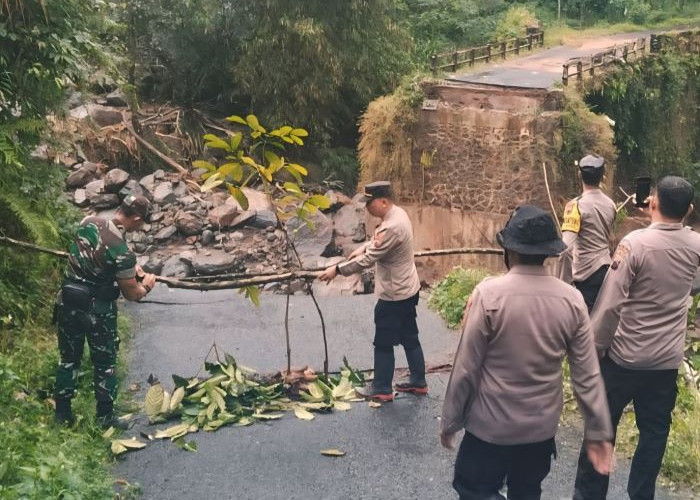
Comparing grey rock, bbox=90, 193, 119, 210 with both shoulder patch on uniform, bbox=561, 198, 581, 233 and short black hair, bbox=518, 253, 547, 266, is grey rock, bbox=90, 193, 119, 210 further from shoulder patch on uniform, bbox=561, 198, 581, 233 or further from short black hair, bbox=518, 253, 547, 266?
short black hair, bbox=518, 253, 547, 266

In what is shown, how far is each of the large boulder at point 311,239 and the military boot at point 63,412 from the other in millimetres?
9941

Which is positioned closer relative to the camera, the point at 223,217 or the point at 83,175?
the point at 223,217

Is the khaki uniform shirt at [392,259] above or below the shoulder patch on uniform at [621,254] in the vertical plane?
below

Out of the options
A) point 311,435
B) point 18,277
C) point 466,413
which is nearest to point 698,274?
point 466,413

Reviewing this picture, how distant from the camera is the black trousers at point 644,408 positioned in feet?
15.0

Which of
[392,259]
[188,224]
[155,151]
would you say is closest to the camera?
[392,259]

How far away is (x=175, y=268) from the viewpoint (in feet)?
48.8

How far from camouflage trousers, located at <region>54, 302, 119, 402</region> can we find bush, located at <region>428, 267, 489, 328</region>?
449cm

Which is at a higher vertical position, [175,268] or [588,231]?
[588,231]

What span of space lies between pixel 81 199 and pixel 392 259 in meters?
12.1

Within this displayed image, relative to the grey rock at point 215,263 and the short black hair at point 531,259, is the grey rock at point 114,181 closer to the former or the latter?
the grey rock at point 215,263

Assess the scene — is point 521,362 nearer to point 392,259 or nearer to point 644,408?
point 644,408

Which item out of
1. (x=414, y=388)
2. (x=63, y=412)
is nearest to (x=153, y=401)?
(x=63, y=412)

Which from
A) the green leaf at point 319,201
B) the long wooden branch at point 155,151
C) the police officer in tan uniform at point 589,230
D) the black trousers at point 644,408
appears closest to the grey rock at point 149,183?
the long wooden branch at point 155,151
